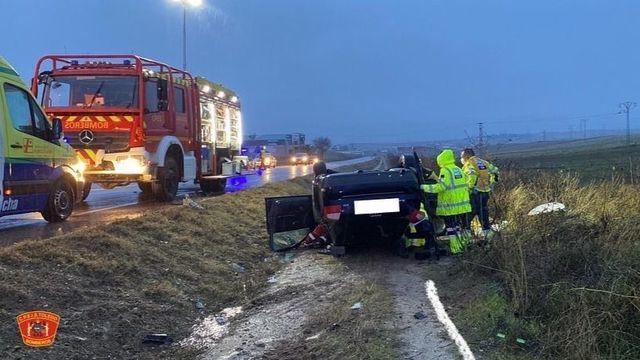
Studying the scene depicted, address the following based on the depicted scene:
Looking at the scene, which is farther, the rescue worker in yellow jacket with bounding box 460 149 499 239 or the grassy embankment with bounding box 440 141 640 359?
the rescue worker in yellow jacket with bounding box 460 149 499 239

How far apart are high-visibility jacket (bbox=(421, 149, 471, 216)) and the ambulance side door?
19.2 ft

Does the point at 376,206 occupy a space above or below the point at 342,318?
above

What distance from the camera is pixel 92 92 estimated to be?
12.8m

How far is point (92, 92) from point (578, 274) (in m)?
10.5

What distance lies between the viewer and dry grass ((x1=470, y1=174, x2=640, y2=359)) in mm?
Answer: 4352

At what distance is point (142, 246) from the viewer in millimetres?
7910

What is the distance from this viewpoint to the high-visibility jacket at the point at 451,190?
335 inches

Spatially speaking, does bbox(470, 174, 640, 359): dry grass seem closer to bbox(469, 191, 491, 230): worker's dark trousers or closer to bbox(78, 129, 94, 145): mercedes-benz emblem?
bbox(469, 191, 491, 230): worker's dark trousers

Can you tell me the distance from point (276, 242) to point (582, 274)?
5.50m

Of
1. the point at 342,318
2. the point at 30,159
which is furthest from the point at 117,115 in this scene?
the point at 342,318

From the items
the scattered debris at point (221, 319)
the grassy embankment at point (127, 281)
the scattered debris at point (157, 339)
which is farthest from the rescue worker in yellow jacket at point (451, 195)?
the scattered debris at point (157, 339)

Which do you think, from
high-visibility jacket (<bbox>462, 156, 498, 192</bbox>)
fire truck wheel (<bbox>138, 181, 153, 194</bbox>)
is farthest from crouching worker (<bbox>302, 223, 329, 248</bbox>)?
fire truck wheel (<bbox>138, 181, 153, 194</bbox>)

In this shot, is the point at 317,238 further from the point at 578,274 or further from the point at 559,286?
the point at 559,286

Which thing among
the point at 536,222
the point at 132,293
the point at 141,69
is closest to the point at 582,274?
the point at 536,222
